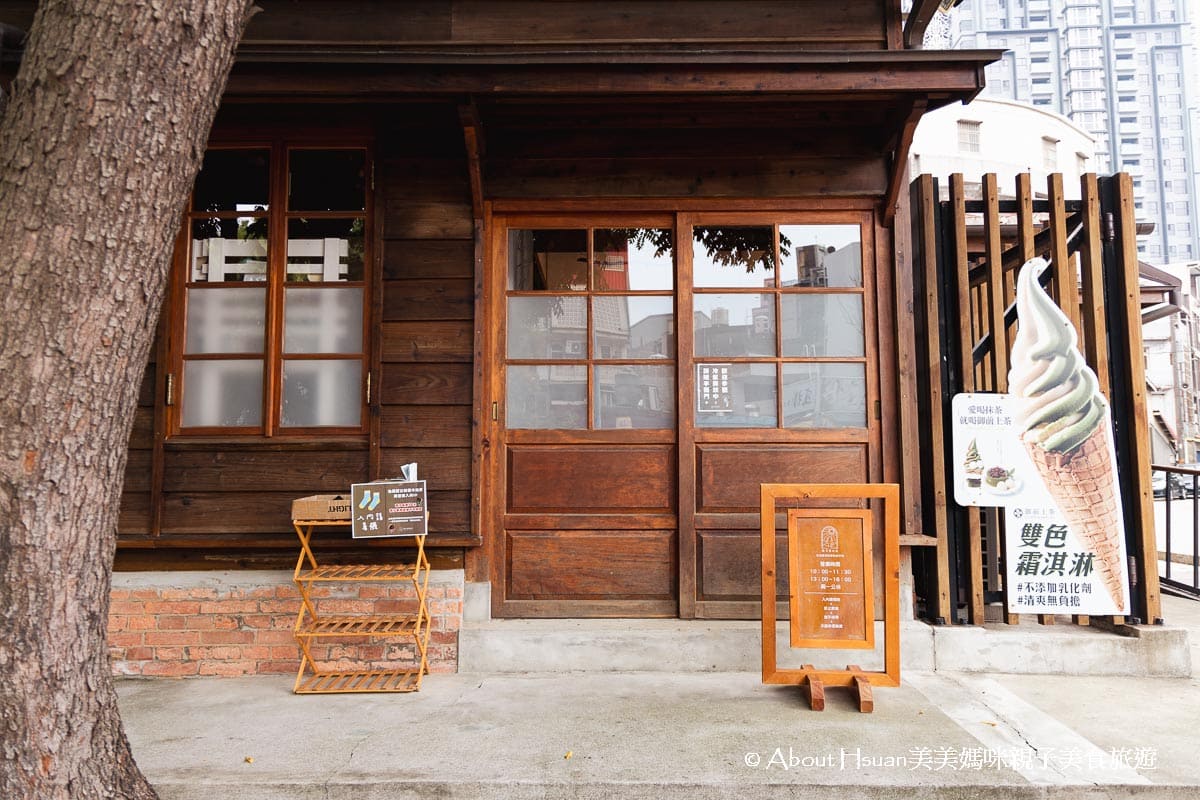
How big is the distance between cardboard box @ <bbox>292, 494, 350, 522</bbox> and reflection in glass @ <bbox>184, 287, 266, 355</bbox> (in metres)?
1.07

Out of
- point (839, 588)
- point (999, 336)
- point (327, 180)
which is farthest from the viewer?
point (999, 336)

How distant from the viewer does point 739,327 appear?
440cm

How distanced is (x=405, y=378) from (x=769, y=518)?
2170 millimetres

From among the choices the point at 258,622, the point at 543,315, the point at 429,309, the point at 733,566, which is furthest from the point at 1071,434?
the point at 258,622

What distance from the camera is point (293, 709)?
3566 millimetres

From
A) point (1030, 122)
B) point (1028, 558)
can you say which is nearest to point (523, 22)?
point (1028, 558)

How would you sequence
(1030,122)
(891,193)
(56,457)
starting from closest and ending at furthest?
1. (56,457)
2. (891,193)
3. (1030,122)

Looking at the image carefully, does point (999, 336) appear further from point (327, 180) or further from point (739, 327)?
point (327, 180)

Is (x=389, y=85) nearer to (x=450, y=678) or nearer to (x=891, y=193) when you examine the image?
(x=891, y=193)

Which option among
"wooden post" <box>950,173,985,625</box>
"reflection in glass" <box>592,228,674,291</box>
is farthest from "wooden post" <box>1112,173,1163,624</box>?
"reflection in glass" <box>592,228,674,291</box>

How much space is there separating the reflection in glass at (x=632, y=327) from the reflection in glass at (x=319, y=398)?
4.73 ft

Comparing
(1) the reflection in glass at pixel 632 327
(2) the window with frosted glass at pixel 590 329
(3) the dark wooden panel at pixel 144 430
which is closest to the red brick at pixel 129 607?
(3) the dark wooden panel at pixel 144 430

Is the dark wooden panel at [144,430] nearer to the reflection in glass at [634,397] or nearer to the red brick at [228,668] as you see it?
the red brick at [228,668]

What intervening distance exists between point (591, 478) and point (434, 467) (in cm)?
91
